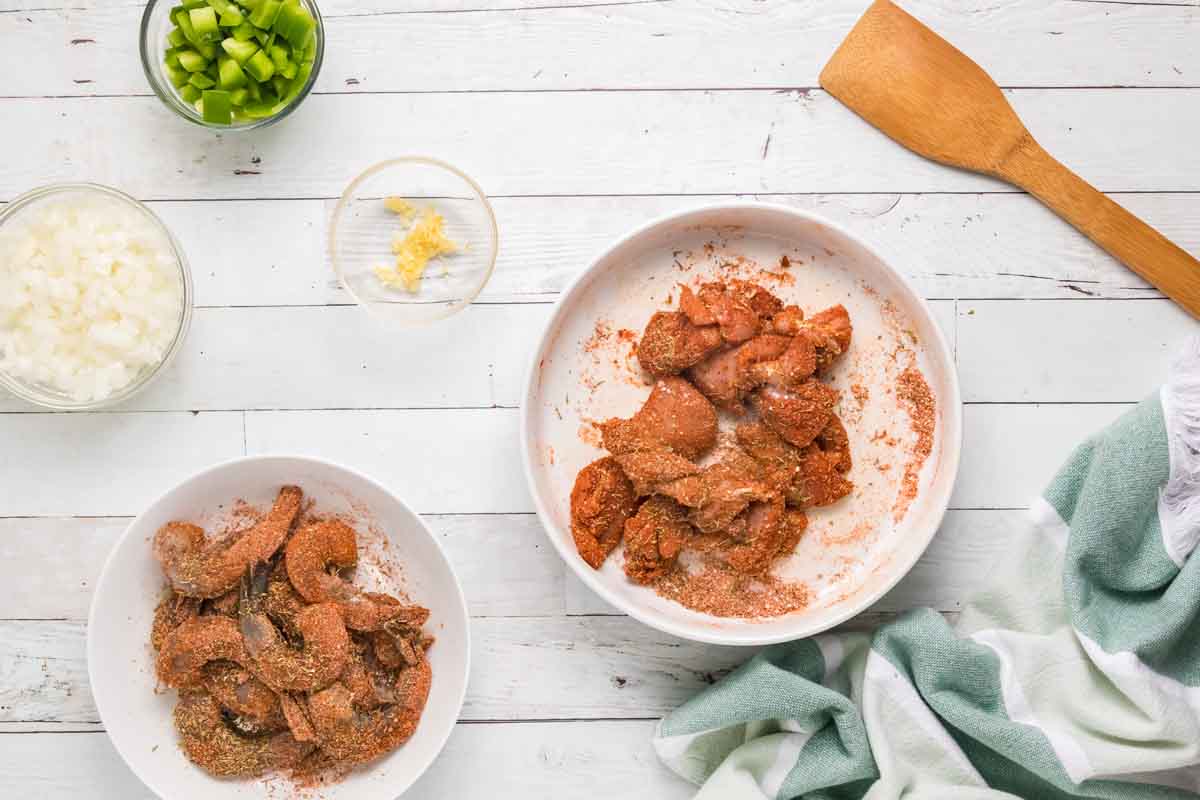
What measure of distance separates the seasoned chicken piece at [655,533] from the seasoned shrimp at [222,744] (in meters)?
0.72

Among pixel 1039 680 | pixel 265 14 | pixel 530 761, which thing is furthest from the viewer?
pixel 530 761

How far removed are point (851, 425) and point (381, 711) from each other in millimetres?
1056

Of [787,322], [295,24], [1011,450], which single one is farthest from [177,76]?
[1011,450]

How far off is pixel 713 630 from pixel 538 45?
1.19 metres

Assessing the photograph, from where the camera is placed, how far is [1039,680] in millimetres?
1810

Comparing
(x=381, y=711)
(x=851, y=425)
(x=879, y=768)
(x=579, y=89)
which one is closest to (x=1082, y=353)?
(x=851, y=425)

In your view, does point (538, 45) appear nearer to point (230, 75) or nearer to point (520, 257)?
point (520, 257)

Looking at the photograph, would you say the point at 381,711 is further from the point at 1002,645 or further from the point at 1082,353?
the point at 1082,353

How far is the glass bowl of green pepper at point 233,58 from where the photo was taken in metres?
1.72

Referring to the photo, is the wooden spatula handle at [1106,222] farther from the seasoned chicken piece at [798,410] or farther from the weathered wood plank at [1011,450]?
the seasoned chicken piece at [798,410]

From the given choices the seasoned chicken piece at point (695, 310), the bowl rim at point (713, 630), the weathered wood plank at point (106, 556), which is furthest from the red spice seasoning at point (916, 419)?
the weathered wood plank at point (106, 556)

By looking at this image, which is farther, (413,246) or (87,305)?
(413,246)

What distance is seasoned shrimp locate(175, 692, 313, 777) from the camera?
1.78 meters

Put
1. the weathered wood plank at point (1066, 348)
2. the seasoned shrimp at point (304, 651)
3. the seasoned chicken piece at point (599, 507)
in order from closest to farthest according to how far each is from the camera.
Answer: the seasoned shrimp at point (304, 651) → the seasoned chicken piece at point (599, 507) → the weathered wood plank at point (1066, 348)
